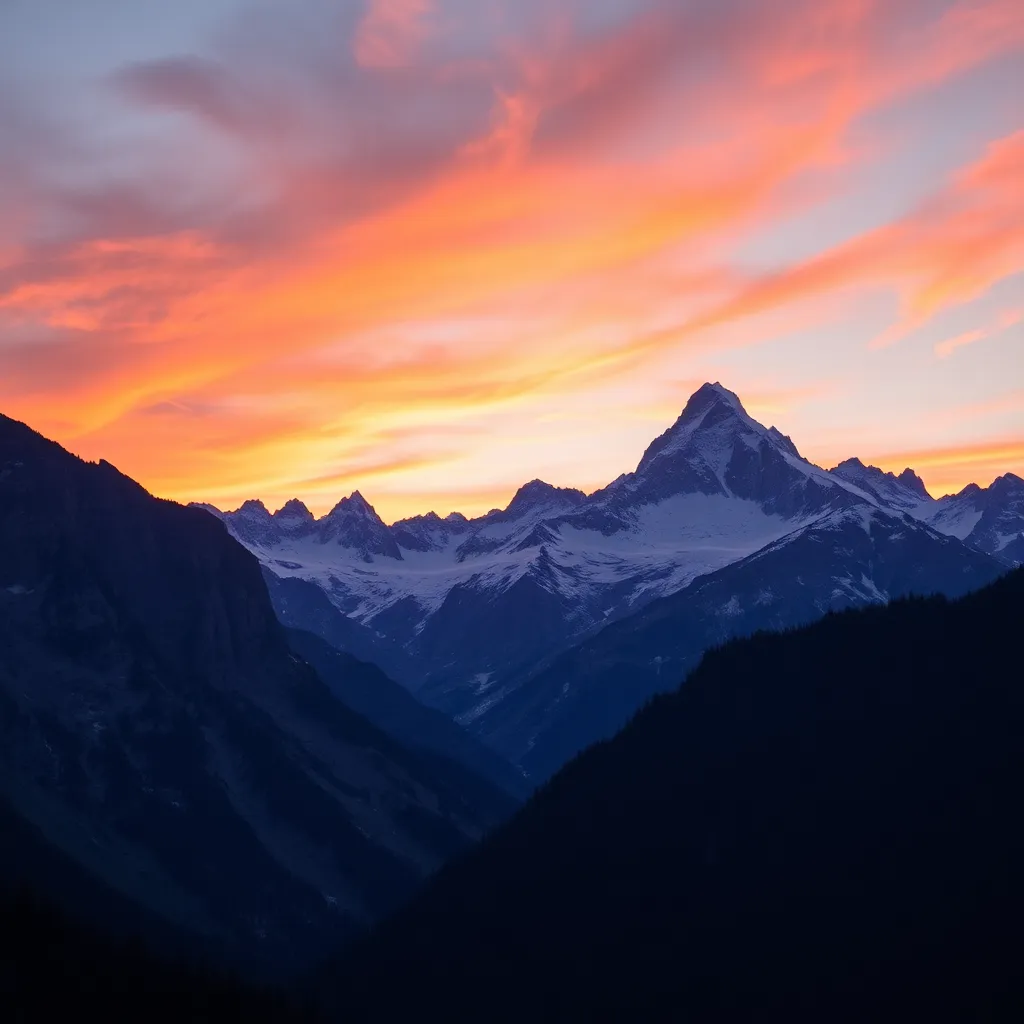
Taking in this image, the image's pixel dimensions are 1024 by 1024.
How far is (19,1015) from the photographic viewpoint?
622ft

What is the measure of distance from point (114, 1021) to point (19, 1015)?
13468 millimetres

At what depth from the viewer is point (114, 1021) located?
19950cm
